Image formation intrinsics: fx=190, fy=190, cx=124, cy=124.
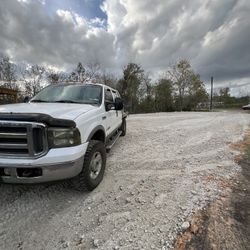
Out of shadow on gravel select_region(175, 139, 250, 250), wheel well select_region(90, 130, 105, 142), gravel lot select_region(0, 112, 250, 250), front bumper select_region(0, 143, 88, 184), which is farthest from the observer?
wheel well select_region(90, 130, 105, 142)

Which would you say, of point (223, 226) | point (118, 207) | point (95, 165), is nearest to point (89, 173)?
point (95, 165)

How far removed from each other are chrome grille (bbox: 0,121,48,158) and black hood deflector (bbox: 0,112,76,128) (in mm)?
50

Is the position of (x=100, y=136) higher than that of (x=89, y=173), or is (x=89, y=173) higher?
(x=100, y=136)

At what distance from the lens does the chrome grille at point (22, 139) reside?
2.28 m

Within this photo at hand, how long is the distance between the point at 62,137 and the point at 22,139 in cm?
47

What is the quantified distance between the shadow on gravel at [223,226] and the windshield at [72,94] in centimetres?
272

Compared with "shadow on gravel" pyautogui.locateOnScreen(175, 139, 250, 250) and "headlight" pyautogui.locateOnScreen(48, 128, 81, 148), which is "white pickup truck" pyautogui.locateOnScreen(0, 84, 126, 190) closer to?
"headlight" pyautogui.locateOnScreen(48, 128, 81, 148)

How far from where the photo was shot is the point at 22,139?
2.32 m

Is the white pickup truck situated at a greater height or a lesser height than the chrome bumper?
greater

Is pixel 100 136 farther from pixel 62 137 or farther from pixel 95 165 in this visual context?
pixel 62 137

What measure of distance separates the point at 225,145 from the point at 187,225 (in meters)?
4.10

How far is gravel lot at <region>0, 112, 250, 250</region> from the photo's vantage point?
207cm

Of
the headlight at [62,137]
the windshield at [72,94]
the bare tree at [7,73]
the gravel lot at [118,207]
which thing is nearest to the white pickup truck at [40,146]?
the headlight at [62,137]

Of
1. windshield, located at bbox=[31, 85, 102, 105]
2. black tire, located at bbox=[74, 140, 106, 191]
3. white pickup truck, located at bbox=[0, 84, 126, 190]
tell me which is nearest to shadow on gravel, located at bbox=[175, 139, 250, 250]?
black tire, located at bbox=[74, 140, 106, 191]
